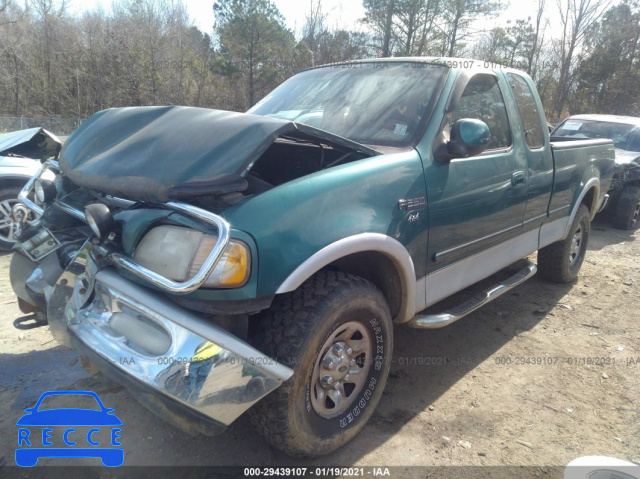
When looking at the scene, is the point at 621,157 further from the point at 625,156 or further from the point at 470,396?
the point at 470,396

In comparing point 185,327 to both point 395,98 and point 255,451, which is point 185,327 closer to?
point 255,451

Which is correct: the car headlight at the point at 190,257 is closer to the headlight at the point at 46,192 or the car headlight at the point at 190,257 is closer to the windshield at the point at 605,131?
the headlight at the point at 46,192

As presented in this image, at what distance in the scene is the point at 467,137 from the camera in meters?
2.65

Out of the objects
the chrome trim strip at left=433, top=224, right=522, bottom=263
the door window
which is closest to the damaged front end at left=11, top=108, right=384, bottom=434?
the chrome trim strip at left=433, top=224, right=522, bottom=263

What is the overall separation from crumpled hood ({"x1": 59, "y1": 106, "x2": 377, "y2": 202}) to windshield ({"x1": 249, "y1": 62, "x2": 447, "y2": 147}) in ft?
1.64

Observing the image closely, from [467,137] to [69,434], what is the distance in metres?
2.78

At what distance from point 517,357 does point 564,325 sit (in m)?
0.95

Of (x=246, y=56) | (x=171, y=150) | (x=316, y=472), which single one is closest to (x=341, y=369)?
(x=316, y=472)

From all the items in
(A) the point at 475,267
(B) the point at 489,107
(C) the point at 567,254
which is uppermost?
(B) the point at 489,107

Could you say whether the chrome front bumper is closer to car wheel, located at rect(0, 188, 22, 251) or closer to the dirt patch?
the dirt patch

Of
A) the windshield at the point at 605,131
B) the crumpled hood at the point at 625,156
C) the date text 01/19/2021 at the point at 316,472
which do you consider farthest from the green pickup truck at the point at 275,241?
the windshield at the point at 605,131

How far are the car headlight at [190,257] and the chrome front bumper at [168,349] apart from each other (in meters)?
0.14

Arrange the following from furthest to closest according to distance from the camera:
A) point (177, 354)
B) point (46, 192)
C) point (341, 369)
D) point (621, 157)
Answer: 1. point (621, 157)
2. point (46, 192)
3. point (341, 369)
4. point (177, 354)

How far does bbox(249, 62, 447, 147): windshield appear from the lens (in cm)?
287
